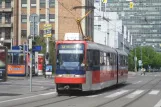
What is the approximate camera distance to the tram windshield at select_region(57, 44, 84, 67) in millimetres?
23641

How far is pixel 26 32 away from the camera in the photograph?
8756cm

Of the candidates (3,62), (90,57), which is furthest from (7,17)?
(3,62)

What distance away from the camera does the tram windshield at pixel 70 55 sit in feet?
77.6

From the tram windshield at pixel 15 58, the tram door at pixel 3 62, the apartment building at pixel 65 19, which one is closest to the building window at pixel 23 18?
the apartment building at pixel 65 19

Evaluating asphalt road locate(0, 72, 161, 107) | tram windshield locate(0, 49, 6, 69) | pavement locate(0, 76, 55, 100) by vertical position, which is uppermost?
tram windshield locate(0, 49, 6, 69)

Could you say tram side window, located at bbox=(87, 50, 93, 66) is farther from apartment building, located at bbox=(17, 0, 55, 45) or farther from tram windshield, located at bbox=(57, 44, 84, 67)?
apartment building, located at bbox=(17, 0, 55, 45)

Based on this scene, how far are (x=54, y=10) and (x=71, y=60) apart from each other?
207 ft

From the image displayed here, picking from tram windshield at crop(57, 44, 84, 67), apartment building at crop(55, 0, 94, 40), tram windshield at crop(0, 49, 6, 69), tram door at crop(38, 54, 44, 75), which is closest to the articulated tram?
tram windshield at crop(57, 44, 84, 67)

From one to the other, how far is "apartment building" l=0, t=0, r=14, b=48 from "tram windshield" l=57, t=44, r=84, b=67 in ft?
195

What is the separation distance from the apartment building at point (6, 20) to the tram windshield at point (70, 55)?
5942 cm

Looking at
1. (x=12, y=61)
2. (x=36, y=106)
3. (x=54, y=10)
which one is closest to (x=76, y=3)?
(x=54, y=10)

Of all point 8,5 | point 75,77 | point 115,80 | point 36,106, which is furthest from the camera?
point 8,5

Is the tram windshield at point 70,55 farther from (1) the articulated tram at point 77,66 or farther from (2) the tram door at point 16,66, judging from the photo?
(2) the tram door at point 16,66

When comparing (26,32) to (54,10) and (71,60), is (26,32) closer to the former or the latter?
(54,10)
